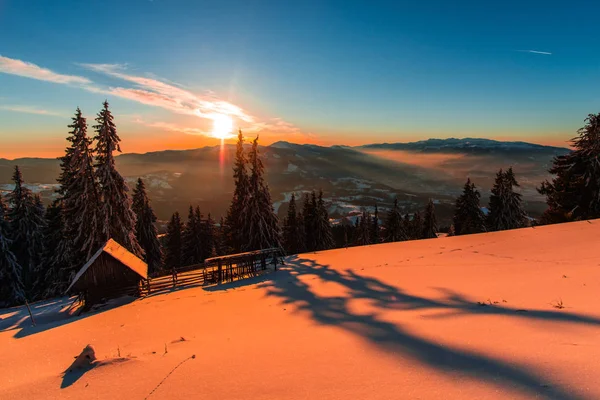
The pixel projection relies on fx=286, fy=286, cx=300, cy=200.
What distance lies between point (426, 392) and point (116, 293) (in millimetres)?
20566

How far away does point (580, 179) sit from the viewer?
27.0 metres

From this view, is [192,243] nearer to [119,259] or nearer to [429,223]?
[119,259]

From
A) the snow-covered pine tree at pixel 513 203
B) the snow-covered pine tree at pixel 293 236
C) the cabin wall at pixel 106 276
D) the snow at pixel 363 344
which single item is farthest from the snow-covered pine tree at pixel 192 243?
the snow-covered pine tree at pixel 513 203

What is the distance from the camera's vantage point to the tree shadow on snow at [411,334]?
11.6ft

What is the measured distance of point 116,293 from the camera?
61.0 ft

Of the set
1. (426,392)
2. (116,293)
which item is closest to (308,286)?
(426,392)

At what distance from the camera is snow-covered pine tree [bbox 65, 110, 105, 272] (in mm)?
22453

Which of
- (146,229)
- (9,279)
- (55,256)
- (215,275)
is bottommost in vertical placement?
(9,279)

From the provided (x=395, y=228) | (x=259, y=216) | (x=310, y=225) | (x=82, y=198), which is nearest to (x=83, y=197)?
(x=82, y=198)

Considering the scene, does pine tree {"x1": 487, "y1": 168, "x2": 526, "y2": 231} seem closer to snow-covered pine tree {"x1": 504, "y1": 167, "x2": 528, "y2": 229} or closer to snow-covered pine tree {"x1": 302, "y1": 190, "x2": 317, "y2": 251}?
snow-covered pine tree {"x1": 504, "y1": 167, "x2": 528, "y2": 229}

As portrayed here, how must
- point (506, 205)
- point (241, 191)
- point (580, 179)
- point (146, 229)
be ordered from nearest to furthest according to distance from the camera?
1. point (580, 179)
2. point (241, 191)
3. point (146, 229)
4. point (506, 205)

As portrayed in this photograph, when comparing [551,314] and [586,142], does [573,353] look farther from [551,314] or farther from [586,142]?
[586,142]

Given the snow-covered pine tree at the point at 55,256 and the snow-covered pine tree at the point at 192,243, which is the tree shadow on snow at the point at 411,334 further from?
the snow-covered pine tree at the point at 192,243

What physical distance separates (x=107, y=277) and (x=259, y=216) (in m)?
15.0
